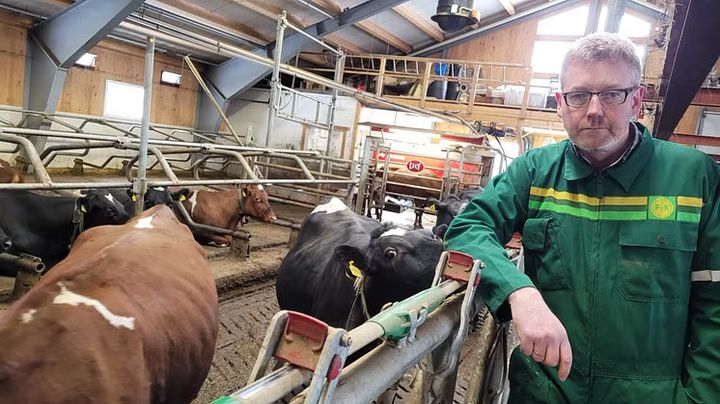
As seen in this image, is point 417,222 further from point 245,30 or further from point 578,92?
point 578,92

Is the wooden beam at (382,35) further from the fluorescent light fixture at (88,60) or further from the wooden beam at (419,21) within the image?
the fluorescent light fixture at (88,60)

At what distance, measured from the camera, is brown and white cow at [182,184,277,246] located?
6.00 meters

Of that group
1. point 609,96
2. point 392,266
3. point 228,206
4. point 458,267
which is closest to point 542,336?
point 458,267

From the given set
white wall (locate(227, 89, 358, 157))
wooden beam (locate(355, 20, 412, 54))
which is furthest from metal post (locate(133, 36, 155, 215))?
wooden beam (locate(355, 20, 412, 54))

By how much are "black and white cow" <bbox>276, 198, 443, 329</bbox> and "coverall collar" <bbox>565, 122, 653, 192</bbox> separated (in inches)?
41.5

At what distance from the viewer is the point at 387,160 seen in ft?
24.8

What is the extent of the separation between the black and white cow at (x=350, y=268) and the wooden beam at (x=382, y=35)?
28.9 feet

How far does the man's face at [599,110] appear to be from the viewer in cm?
118

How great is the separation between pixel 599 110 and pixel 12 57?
9534 mm

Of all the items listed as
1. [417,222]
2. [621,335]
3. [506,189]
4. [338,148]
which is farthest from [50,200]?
[338,148]

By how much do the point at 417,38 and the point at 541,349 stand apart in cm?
1430

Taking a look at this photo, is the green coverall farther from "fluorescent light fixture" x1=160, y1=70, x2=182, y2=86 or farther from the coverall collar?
"fluorescent light fixture" x1=160, y1=70, x2=182, y2=86

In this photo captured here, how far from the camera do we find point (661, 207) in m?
1.21

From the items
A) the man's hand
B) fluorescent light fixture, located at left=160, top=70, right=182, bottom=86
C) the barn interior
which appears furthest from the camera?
fluorescent light fixture, located at left=160, top=70, right=182, bottom=86
